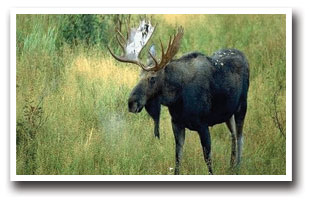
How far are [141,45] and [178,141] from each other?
37.6 inches

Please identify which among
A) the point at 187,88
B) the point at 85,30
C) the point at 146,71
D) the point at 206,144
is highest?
the point at 85,30

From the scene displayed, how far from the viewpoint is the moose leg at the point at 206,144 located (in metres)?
17.0

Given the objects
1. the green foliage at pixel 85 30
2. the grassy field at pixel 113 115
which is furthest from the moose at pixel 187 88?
the green foliage at pixel 85 30

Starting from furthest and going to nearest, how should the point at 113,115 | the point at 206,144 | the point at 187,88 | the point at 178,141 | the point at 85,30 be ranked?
1. the point at 85,30
2. the point at 113,115
3. the point at 178,141
4. the point at 206,144
5. the point at 187,88

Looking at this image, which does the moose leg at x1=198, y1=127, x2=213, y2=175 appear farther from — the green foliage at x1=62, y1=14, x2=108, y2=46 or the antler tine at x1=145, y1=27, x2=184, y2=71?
the green foliage at x1=62, y1=14, x2=108, y2=46

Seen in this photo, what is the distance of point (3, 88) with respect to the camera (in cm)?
1708

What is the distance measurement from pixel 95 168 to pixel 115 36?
1.25 m

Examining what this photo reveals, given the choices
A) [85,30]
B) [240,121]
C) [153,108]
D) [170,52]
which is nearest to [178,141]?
[153,108]

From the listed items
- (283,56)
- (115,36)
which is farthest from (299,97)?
(115,36)

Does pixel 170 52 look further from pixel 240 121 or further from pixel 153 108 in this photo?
pixel 240 121

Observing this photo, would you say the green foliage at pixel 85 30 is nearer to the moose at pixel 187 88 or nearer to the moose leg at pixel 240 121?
the moose at pixel 187 88

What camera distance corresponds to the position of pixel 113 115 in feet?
56.8

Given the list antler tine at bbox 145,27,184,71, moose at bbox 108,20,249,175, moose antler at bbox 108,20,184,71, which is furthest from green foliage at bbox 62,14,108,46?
antler tine at bbox 145,27,184,71
